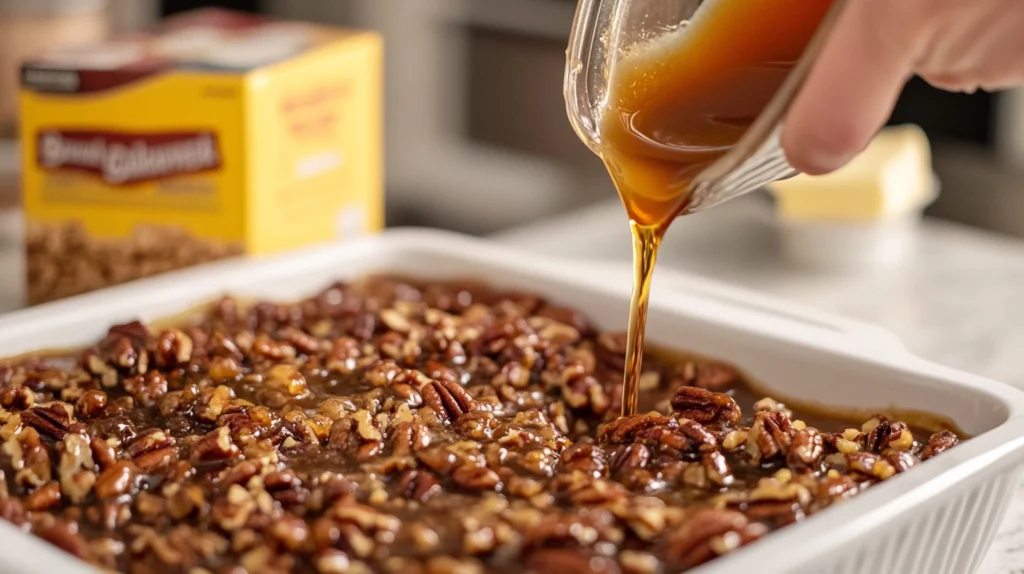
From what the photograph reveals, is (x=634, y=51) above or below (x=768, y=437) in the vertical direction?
above

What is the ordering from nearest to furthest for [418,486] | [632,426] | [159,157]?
1. [418,486]
2. [632,426]
3. [159,157]

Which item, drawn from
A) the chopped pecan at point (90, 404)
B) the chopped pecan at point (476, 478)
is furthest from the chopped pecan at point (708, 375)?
the chopped pecan at point (90, 404)

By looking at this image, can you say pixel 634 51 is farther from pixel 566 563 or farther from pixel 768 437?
pixel 566 563

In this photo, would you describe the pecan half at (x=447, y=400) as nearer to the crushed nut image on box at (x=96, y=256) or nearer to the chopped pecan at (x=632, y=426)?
the chopped pecan at (x=632, y=426)

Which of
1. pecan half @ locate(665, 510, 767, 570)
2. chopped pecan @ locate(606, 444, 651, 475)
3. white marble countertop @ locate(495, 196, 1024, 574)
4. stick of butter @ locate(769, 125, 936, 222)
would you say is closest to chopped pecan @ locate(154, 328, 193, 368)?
chopped pecan @ locate(606, 444, 651, 475)

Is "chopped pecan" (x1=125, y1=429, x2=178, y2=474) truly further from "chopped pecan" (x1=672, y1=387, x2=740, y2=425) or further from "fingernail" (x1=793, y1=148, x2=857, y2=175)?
"fingernail" (x1=793, y1=148, x2=857, y2=175)

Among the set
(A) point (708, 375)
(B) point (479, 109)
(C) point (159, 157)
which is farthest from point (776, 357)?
(B) point (479, 109)

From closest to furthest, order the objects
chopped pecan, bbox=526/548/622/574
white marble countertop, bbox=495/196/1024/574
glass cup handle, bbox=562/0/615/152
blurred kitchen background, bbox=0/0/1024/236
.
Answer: chopped pecan, bbox=526/548/622/574 < glass cup handle, bbox=562/0/615/152 < white marble countertop, bbox=495/196/1024/574 < blurred kitchen background, bbox=0/0/1024/236
